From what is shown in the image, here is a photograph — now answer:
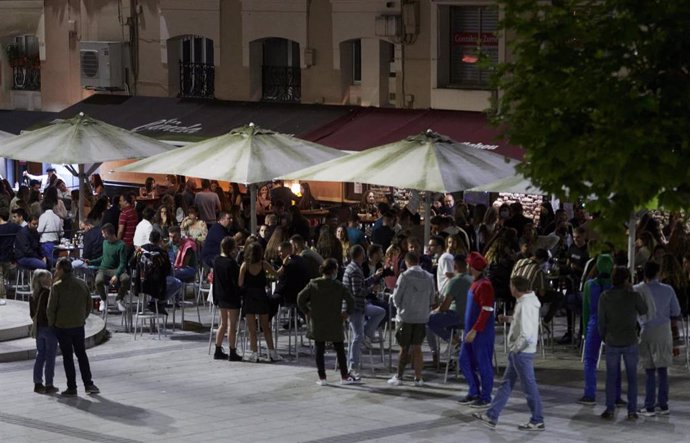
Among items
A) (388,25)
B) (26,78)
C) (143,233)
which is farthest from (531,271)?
(26,78)

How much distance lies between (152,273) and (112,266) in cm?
156

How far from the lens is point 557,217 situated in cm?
2689

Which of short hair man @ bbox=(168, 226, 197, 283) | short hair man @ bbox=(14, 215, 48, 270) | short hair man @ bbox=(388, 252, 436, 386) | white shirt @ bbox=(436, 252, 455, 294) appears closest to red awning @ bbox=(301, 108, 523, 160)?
short hair man @ bbox=(168, 226, 197, 283)

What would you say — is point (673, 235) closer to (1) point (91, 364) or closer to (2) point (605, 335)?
(2) point (605, 335)

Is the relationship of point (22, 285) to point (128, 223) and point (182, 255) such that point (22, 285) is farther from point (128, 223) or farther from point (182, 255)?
point (182, 255)

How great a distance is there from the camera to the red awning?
31.2 meters

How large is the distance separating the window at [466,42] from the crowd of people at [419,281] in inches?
162

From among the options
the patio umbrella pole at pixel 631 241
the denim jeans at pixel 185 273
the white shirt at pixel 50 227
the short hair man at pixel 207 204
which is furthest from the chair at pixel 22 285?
the patio umbrella pole at pixel 631 241

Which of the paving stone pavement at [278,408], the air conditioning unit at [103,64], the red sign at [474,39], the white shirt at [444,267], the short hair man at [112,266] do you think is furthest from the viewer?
the air conditioning unit at [103,64]

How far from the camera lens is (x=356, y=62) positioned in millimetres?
34875

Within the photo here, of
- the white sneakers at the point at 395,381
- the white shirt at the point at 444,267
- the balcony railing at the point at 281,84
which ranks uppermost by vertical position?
the balcony railing at the point at 281,84

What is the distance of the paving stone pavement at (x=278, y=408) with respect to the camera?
17.5 meters

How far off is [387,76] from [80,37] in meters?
10.0

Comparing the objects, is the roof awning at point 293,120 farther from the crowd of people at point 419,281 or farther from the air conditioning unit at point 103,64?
the crowd of people at point 419,281
